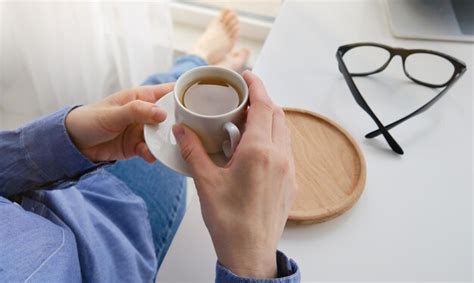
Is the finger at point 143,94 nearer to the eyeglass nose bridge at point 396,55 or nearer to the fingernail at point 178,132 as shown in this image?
the fingernail at point 178,132

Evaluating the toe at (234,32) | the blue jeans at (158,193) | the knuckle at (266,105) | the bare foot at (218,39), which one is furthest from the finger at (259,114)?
the toe at (234,32)

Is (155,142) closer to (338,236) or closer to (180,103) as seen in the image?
(180,103)

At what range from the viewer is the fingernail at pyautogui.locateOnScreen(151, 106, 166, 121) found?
48 centimetres

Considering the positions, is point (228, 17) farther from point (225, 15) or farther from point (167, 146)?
point (167, 146)

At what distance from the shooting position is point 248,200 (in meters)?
0.41

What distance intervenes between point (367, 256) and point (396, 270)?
0.11ft

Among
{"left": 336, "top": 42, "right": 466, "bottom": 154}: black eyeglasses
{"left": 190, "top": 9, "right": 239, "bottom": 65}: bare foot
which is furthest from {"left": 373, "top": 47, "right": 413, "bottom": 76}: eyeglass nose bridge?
{"left": 190, "top": 9, "right": 239, "bottom": 65}: bare foot

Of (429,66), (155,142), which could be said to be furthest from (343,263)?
(429,66)

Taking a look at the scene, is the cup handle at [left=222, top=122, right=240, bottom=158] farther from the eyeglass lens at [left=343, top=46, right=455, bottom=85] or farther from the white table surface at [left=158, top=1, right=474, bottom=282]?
the eyeglass lens at [left=343, top=46, right=455, bottom=85]

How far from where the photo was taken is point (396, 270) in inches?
18.8

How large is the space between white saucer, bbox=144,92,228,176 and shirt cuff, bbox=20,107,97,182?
0.15 metres

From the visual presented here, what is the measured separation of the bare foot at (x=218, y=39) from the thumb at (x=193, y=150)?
76cm

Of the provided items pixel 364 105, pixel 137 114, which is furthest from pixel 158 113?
pixel 364 105

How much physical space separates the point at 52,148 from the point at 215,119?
0.27 m
